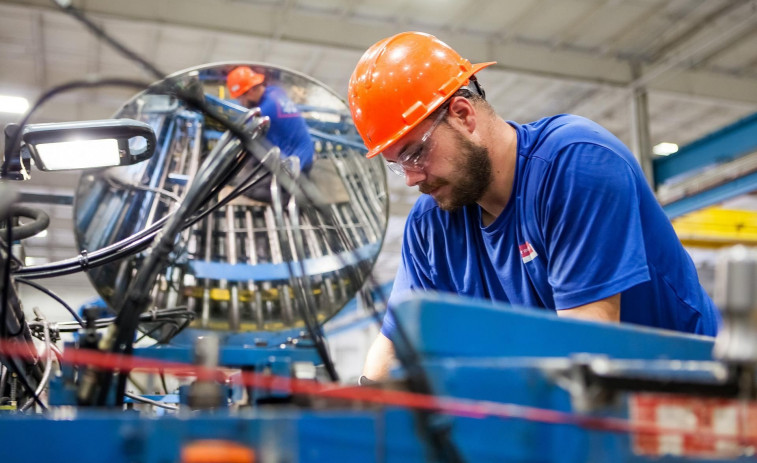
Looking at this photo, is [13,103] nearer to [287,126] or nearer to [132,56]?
[287,126]

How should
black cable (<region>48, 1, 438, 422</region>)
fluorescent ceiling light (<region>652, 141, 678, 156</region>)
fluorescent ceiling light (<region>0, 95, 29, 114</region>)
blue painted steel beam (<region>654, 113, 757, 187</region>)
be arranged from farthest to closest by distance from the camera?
fluorescent ceiling light (<region>652, 141, 678, 156</region>)
fluorescent ceiling light (<region>0, 95, 29, 114</region>)
blue painted steel beam (<region>654, 113, 757, 187</region>)
black cable (<region>48, 1, 438, 422</region>)

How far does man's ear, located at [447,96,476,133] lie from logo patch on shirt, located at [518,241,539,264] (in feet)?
0.91

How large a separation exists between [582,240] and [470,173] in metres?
0.32

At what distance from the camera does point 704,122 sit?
291 inches

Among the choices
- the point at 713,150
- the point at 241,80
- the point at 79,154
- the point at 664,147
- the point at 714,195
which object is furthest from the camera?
the point at 664,147

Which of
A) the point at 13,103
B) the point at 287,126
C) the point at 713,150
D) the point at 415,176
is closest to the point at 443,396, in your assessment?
the point at 415,176

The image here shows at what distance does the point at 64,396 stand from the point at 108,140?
1.45 ft

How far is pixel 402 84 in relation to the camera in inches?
56.1

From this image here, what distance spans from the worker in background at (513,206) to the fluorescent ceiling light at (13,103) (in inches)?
209

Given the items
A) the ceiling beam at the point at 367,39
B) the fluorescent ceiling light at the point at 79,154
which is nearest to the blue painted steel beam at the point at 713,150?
the ceiling beam at the point at 367,39

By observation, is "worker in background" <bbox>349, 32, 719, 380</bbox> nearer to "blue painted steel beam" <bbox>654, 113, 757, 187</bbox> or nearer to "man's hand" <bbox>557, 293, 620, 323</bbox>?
"man's hand" <bbox>557, 293, 620, 323</bbox>

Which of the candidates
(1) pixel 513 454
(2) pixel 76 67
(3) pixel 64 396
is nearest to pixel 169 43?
(2) pixel 76 67

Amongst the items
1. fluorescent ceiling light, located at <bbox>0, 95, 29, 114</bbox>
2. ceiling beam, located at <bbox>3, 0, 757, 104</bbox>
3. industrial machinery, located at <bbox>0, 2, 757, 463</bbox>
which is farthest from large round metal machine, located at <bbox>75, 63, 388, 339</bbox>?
fluorescent ceiling light, located at <bbox>0, 95, 29, 114</bbox>

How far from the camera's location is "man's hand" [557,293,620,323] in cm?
113
